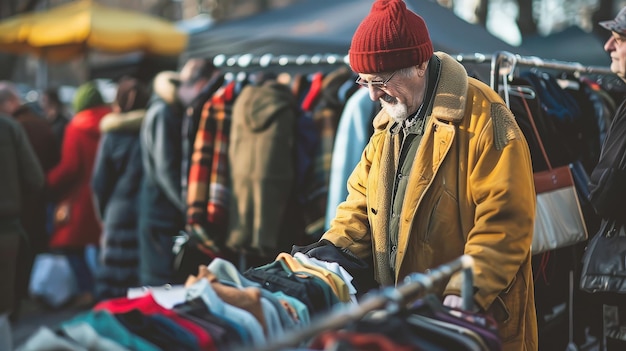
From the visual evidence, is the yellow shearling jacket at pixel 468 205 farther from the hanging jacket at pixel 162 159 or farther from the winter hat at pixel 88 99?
the winter hat at pixel 88 99

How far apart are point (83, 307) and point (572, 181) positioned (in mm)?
5274

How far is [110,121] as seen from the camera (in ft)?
20.9

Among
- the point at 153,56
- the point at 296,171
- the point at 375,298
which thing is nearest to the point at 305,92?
the point at 296,171

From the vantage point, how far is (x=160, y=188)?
5.88m

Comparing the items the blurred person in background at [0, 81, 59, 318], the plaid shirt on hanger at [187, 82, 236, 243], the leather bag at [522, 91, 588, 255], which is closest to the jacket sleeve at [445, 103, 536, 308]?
the leather bag at [522, 91, 588, 255]

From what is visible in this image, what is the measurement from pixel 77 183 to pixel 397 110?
528 centimetres

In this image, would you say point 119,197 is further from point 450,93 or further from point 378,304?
point 378,304

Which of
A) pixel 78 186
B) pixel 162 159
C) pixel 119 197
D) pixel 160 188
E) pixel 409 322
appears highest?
pixel 409 322

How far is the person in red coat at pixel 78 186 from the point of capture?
7188 millimetres

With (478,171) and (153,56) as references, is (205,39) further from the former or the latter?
(478,171)

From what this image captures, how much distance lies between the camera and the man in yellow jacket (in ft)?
8.05

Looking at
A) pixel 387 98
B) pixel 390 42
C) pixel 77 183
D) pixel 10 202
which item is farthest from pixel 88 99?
pixel 390 42

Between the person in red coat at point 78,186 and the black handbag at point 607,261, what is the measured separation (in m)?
5.07

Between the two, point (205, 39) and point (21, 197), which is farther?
point (205, 39)
